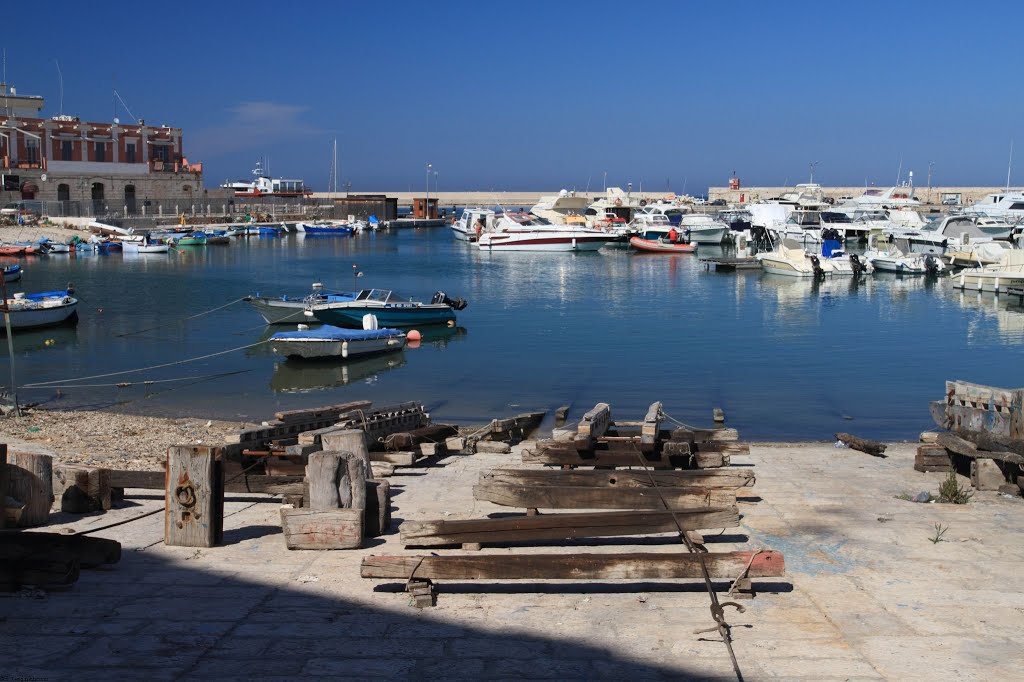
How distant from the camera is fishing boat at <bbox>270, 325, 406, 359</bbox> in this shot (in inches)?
1089

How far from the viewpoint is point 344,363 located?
28.2 metres

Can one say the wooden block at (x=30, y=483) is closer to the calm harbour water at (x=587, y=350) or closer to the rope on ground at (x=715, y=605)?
the rope on ground at (x=715, y=605)

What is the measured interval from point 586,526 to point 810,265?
51.3 metres

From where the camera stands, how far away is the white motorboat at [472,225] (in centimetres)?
8731

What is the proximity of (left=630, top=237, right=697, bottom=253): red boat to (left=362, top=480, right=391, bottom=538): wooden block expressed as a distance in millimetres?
67887

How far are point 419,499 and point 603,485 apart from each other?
2.28m

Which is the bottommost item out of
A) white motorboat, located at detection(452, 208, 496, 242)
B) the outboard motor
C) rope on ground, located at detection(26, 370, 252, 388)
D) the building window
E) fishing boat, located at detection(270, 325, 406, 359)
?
rope on ground, located at detection(26, 370, 252, 388)

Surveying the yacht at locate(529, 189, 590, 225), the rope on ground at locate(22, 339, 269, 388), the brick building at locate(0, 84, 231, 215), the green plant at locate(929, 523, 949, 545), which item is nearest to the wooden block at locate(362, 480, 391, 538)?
the green plant at locate(929, 523, 949, 545)

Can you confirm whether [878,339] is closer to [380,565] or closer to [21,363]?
[21,363]

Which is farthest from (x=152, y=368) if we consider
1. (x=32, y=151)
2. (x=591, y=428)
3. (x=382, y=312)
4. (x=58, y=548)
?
(x=32, y=151)

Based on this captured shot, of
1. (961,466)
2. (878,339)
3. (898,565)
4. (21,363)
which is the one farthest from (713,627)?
(878,339)

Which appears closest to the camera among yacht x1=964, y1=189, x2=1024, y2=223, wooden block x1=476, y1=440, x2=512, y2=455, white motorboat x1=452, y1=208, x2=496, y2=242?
wooden block x1=476, y1=440, x2=512, y2=455

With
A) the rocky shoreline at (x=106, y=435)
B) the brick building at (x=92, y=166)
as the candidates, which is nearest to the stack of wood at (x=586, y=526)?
the rocky shoreline at (x=106, y=435)

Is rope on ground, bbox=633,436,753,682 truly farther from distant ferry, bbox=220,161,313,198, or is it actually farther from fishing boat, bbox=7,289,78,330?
distant ferry, bbox=220,161,313,198
